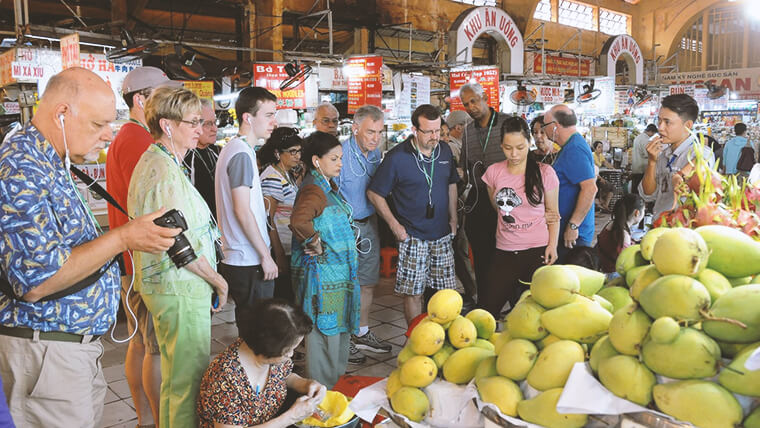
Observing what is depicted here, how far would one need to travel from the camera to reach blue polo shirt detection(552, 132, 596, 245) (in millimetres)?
4191

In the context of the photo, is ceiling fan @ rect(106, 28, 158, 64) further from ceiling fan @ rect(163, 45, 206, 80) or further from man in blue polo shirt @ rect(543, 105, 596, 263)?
man in blue polo shirt @ rect(543, 105, 596, 263)

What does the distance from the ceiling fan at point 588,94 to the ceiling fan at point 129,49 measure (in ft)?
32.1

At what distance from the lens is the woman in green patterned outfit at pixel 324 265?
3.47 metres

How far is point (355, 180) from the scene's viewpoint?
14.9ft

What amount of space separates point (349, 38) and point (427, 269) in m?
13.0

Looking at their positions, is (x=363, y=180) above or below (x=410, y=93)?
below

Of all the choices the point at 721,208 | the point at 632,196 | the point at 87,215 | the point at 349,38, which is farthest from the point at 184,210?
the point at 349,38

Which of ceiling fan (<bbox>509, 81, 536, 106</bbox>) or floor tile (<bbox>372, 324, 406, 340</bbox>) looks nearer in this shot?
floor tile (<bbox>372, 324, 406, 340</bbox>)

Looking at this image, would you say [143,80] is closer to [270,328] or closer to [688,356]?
[270,328]

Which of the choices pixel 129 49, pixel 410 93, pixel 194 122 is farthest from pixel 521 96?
pixel 194 122

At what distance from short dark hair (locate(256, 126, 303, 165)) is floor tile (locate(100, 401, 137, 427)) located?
1.97m

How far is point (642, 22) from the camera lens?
22.9 meters

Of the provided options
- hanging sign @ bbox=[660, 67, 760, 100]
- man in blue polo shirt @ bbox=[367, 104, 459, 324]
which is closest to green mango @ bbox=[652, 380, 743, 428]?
man in blue polo shirt @ bbox=[367, 104, 459, 324]

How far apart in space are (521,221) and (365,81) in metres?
5.97
